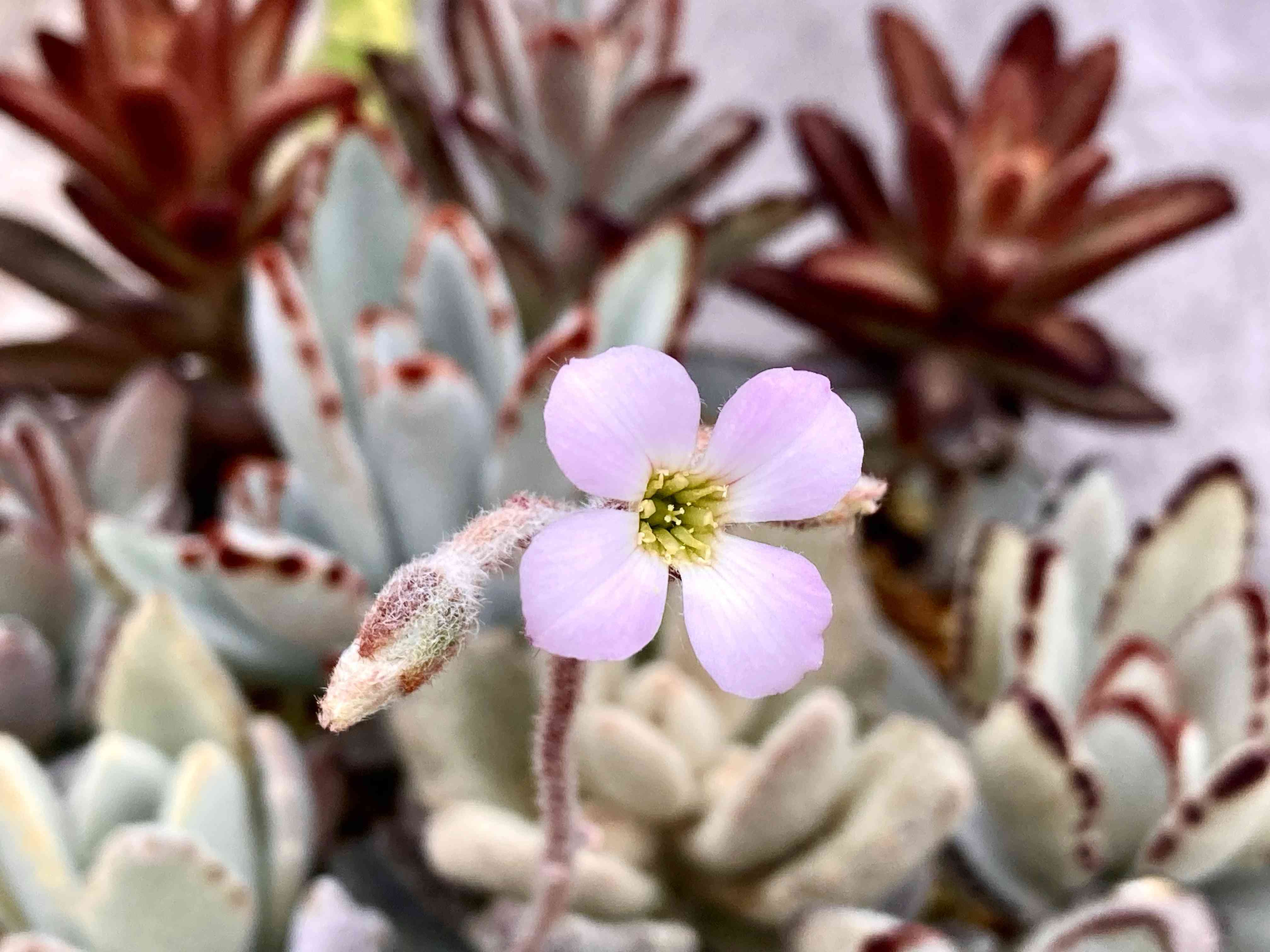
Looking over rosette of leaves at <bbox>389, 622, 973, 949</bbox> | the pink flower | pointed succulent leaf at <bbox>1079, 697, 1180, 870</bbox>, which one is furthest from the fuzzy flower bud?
pointed succulent leaf at <bbox>1079, 697, 1180, 870</bbox>

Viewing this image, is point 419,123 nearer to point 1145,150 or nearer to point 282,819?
point 282,819

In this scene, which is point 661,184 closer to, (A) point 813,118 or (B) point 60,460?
(A) point 813,118


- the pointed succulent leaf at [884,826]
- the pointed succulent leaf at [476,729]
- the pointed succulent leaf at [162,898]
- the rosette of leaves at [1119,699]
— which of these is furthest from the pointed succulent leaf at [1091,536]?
the pointed succulent leaf at [162,898]

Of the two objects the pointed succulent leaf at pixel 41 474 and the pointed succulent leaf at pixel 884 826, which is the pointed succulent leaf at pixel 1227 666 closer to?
the pointed succulent leaf at pixel 884 826

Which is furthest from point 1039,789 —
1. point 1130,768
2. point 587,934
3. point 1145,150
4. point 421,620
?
point 1145,150

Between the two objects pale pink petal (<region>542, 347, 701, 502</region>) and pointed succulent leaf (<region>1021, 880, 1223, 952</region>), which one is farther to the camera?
pointed succulent leaf (<region>1021, 880, 1223, 952</region>)

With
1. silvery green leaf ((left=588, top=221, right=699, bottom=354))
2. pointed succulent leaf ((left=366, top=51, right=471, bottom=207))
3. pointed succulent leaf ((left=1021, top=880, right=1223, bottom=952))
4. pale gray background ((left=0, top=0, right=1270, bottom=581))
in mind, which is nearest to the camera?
pointed succulent leaf ((left=1021, top=880, right=1223, bottom=952))

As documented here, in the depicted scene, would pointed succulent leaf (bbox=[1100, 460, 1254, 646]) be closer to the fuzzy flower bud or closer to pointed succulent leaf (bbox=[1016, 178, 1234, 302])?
pointed succulent leaf (bbox=[1016, 178, 1234, 302])
